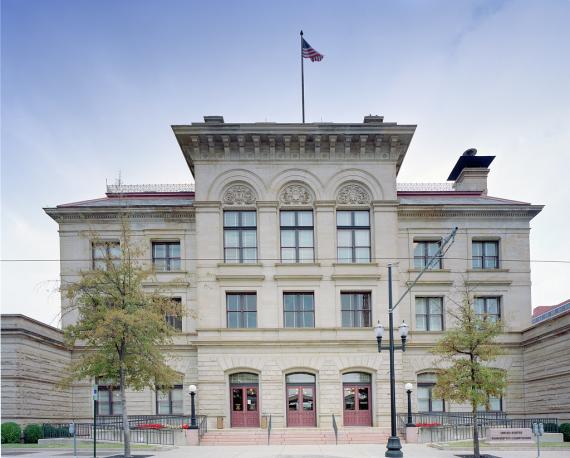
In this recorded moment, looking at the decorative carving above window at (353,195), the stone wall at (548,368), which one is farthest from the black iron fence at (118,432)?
the stone wall at (548,368)

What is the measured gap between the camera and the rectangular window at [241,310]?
37469mm

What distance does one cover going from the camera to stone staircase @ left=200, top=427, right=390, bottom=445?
3256 centimetres

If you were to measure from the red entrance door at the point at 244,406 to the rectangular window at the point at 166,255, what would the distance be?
8392 millimetres

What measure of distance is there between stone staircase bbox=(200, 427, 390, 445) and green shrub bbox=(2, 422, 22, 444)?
8.80 metres

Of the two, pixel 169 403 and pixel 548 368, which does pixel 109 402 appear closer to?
pixel 169 403

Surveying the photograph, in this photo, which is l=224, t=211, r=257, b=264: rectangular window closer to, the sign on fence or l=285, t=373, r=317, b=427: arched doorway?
l=285, t=373, r=317, b=427: arched doorway

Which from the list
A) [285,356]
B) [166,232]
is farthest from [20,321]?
[285,356]

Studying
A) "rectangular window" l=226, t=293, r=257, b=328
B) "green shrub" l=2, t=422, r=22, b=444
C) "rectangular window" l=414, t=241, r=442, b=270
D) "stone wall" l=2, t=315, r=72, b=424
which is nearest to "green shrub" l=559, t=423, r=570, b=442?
"rectangular window" l=414, t=241, r=442, b=270

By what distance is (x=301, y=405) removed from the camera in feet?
121

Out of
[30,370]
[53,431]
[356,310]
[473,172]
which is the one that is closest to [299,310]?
[356,310]

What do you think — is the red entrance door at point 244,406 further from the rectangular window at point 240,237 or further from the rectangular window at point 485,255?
the rectangular window at point 485,255

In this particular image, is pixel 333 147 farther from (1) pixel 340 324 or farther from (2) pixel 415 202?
(1) pixel 340 324

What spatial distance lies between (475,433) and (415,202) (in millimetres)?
18176

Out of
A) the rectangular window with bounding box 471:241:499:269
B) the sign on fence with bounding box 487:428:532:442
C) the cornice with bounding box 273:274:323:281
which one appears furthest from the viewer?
the rectangular window with bounding box 471:241:499:269
